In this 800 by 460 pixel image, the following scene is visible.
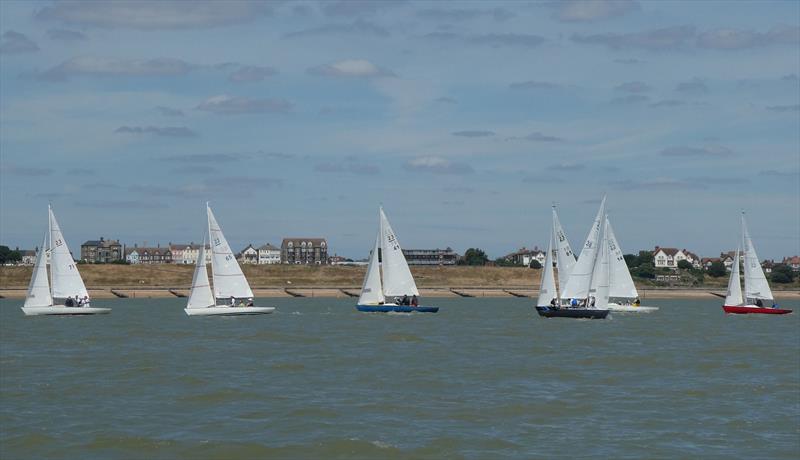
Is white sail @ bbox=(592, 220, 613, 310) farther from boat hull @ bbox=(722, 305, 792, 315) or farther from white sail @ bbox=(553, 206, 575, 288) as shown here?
boat hull @ bbox=(722, 305, 792, 315)

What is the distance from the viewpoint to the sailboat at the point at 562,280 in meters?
82.4

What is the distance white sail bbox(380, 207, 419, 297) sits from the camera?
8906 cm

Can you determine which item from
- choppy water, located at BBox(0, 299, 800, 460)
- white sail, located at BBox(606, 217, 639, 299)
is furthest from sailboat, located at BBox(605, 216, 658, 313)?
choppy water, located at BBox(0, 299, 800, 460)

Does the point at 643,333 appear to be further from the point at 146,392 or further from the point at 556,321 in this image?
the point at 146,392

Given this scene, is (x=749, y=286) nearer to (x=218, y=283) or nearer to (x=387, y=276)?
(x=387, y=276)

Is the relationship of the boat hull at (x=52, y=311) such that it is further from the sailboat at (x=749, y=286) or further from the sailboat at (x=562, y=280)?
the sailboat at (x=749, y=286)

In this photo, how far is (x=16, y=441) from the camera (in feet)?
91.8

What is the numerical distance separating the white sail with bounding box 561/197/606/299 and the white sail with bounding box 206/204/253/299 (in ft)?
78.2

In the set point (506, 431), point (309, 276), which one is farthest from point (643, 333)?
point (309, 276)

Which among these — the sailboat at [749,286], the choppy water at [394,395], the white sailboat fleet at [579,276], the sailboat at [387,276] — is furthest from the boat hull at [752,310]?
the choppy water at [394,395]

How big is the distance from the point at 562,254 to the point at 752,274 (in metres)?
21.8

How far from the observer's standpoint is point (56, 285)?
84875 mm

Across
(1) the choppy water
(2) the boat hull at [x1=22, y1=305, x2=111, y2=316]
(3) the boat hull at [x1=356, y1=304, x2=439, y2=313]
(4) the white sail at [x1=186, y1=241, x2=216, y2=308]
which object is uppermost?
(4) the white sail at [x1=186, y1=241, x2=216, y2=308]

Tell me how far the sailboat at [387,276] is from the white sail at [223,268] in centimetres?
1011
